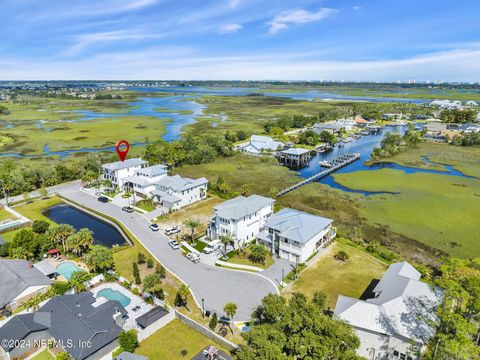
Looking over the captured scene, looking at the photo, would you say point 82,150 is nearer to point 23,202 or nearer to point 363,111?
point 23,202

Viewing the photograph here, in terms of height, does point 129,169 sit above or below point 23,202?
above

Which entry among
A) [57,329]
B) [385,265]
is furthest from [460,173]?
[57,329]

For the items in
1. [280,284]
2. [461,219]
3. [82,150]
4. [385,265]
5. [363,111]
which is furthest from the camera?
[363,111]

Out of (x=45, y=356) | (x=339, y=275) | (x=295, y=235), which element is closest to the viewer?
(x=45, y=356)

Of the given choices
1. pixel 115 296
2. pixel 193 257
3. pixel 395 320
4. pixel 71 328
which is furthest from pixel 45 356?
pixel 395 320

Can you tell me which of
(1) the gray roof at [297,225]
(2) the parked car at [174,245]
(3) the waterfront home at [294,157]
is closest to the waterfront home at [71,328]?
(2) the parked car at [174,245]

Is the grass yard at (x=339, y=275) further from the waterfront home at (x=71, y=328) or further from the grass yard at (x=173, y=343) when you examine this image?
the waterfront home at (x=71, y=328)

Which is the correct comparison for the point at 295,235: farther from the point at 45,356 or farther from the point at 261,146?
the point at 261,146

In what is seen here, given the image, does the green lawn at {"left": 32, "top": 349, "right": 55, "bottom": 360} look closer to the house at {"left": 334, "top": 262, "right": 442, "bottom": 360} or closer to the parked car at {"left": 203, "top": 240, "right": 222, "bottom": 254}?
the parked car at {"left": 203, "top": 240, "right": 222, "bottom": 254}
